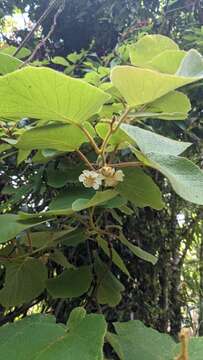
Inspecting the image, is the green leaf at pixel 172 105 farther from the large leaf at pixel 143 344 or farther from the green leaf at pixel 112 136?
the large leaf at pixel 143 344

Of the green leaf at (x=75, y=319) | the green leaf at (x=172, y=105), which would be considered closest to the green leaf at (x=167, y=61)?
the green leaf at (x=172, y=105)

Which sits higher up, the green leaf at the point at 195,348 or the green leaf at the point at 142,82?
the green leaf at the point at 142,82

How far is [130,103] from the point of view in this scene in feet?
1.20

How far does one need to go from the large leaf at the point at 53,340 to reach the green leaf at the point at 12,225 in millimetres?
76

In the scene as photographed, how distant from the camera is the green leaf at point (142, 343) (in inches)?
15.5

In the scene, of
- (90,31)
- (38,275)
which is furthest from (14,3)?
(38,275)

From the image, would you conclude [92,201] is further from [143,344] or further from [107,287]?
[107,287]

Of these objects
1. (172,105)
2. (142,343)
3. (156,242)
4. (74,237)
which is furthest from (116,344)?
(156,242)

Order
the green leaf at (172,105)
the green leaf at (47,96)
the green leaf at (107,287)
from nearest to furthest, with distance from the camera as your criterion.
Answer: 1. the green leaf at (47,96)
2. the green leaf at (172,105)
3. the green leaf at (107,287)

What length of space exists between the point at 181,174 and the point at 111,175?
7cm

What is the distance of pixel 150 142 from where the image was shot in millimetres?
340

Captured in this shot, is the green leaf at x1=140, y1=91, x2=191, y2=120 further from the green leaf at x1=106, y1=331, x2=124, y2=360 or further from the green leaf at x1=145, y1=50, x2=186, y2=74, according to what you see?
the green leaf at x1=106, y1=331, x2=124, y2=360

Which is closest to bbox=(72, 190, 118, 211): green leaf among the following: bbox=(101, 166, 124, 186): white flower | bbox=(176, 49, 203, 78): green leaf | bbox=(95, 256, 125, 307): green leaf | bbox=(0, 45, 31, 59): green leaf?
bbox=(101, 166, 124, 186): white flower

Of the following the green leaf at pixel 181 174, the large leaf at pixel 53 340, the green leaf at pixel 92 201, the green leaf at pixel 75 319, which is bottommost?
the green leaf at pixel 75 319
